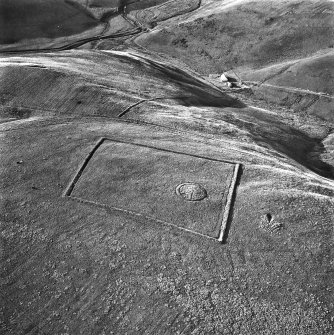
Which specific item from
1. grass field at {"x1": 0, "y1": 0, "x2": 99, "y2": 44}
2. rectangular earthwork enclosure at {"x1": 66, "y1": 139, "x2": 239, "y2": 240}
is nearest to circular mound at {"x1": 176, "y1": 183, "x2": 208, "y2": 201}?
rectangular earthwork enclosure at {"x1": 66, "y1": 139, "x2": 239, "y2": 240}

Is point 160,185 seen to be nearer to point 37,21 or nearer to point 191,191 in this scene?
point 191,191

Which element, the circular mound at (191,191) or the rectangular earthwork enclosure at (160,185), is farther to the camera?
the circular mound at (191,191)

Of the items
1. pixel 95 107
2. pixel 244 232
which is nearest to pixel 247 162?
pixel 244 232

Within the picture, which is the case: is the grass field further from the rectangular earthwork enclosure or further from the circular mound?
the circular mound

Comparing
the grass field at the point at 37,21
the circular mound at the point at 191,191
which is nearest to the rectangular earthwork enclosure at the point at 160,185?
the circular mound at the point at 191,191

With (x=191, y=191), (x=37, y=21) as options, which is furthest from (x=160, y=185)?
(x=37, y=21)

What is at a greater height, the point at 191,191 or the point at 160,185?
the point at 160,185

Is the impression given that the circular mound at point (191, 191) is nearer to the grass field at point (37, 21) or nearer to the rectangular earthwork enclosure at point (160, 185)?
the rectangular earthwork enclosure at point (160, 185)
